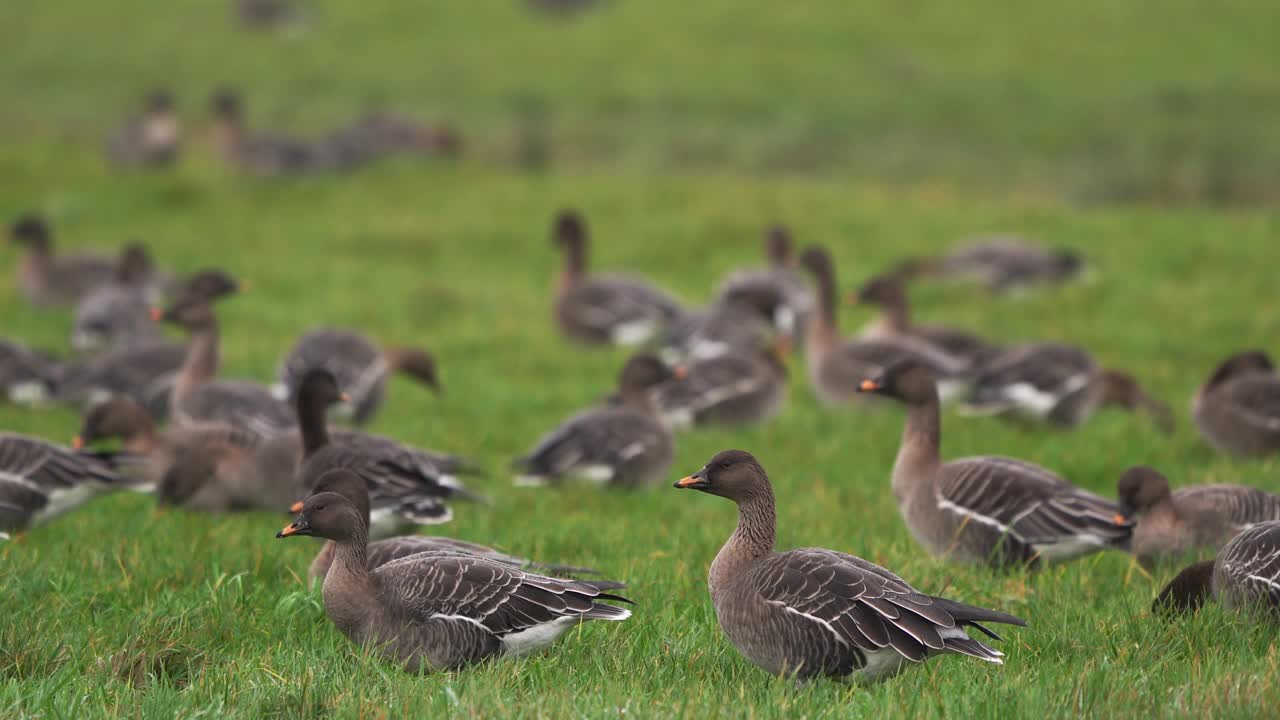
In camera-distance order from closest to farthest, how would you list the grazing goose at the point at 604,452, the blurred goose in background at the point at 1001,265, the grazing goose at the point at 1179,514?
the grazing goose at the point at 1179,514 < the grazing goose at the point at 604,452 < the blurred goose in background at the point at 1001,265

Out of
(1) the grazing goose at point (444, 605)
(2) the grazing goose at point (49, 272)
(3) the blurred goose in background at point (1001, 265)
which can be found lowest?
(3) the blurred goose in background at point (1001, 265)

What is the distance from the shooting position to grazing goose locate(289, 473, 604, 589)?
22.2 feet

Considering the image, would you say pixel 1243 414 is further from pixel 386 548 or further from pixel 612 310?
pixel 612 310

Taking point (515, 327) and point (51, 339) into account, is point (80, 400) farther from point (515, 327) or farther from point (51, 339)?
point (515, 327)

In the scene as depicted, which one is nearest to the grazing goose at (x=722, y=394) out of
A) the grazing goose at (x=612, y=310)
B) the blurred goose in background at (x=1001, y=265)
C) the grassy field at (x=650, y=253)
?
the grassy field at (x=650, y=253)

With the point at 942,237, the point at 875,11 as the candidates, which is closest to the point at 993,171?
the point at 942,237

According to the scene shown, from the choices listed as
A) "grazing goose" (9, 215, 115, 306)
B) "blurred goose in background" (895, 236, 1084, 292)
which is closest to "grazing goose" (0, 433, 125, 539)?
"grazing goose" (9, 215, 115, 306)

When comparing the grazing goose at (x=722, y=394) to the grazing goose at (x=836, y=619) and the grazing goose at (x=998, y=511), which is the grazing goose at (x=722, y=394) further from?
the grazing goose at (x=836, y=619)

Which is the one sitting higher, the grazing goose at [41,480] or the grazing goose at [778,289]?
the grazing goose at [41,480]

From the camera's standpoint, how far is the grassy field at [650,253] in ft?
19.2

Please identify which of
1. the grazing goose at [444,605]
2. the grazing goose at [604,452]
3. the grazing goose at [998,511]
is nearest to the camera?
the grazing goose at [444,605]

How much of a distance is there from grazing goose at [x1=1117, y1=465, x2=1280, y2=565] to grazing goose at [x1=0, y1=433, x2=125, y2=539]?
6579 millimetres

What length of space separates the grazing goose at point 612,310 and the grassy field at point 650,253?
52 cm

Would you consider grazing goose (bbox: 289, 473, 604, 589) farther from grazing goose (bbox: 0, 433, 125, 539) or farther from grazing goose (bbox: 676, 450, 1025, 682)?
grazing goose (bbox: 0, 433, 125, 539)
